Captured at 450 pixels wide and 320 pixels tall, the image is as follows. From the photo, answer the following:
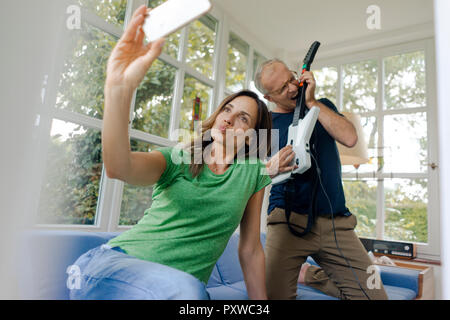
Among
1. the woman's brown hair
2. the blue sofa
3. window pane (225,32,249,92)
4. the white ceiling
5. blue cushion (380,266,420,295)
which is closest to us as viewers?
the blue sofa

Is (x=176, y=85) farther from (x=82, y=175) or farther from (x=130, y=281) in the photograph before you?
(x=130, y=281)

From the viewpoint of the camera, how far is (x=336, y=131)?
69 cm

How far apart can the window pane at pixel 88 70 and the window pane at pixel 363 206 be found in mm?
699

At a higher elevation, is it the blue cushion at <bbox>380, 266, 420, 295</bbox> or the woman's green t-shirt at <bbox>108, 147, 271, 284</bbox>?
the woman's green t-shirt at <bbox>108, 147, 271, 284</bbox>

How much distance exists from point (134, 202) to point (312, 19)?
2.55ft

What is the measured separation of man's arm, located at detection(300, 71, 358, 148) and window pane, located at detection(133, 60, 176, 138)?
0.42 metres

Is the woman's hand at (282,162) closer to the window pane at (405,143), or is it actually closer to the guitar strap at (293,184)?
the guitar strap at (293,184)

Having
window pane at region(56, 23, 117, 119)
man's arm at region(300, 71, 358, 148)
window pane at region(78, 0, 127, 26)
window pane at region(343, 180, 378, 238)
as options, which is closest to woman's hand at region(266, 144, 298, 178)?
man's arm at region(300, 71, 358, 148)

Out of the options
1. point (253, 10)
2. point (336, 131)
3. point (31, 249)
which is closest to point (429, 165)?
point (336, 131)

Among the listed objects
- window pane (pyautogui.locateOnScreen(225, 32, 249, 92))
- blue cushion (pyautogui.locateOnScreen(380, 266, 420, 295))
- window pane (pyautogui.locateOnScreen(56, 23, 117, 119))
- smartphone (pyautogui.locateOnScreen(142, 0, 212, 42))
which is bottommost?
blue cushion (pyautogui.locateOnScreen(380, 266, 420, 295))

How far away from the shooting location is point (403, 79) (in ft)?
3.06

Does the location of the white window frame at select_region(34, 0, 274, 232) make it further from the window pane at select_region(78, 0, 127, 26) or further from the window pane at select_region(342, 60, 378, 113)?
the window pane at select_region(342, 60, 378, 113)

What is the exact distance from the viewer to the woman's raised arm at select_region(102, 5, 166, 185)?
0.32 m

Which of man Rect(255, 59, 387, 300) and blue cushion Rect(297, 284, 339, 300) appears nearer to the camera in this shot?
man Rect(255, 59, 387, 300)
